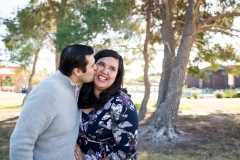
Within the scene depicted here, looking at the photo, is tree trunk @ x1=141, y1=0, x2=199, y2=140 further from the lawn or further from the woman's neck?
the woman's neck

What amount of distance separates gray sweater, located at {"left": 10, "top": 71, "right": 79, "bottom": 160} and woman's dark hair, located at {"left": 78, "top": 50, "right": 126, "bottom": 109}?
156 mm

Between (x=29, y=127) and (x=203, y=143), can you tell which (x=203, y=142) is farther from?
(x=29, y=127)

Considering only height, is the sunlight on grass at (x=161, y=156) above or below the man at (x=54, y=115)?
below

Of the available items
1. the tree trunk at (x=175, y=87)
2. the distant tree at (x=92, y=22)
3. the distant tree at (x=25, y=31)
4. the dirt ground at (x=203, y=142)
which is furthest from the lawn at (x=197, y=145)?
the distant tree at (x=25, y=31)

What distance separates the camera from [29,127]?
142 cm

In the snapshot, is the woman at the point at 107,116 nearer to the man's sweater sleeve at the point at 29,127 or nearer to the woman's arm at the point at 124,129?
the woman's arm at the point at 124,129

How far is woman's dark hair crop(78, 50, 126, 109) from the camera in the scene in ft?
6.20

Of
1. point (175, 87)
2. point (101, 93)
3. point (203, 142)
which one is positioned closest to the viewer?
point (101, 93)

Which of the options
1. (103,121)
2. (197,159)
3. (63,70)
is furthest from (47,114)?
(197,159)

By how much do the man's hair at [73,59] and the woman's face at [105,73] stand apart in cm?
25

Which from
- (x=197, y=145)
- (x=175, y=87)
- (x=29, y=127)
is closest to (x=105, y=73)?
(x=29, y=127)

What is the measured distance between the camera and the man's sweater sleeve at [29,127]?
142cm

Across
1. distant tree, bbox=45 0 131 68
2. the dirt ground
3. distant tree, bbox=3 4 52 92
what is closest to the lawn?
the dirt ground

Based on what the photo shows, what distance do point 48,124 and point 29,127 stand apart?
11 cm
